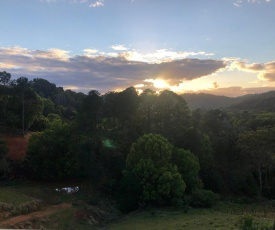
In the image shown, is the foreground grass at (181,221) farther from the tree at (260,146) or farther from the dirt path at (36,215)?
the tree at (260,146)

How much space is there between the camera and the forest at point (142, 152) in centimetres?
2950

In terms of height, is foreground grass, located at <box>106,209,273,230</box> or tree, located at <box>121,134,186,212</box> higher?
tree, located at <box>121,134,186,212</box>

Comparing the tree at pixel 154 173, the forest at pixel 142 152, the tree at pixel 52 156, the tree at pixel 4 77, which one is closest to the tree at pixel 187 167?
the forest at pixel 142 152

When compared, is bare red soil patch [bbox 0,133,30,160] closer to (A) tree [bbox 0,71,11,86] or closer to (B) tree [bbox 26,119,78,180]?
(B) tree [bbox 26,119,78,180]

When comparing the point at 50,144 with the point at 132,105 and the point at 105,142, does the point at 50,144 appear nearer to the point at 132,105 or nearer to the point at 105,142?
the point at 105,142

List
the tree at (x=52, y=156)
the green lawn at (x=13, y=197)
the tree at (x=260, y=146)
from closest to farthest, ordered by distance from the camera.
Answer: the green lawn at (x=13, y=197) < the tree at (x=260, y=146) < the tree at (x=52, y=156)

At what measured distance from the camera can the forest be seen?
29500mm

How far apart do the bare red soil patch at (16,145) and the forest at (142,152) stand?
184 centimetres

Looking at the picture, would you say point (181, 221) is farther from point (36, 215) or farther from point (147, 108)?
point (147, 108)

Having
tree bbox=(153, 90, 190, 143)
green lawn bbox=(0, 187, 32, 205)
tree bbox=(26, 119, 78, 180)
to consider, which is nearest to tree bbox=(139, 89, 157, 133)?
tree bbox=(153, 90, 190, 143)

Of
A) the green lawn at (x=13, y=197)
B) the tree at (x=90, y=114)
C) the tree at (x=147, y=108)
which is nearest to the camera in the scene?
the green lawn at (x=13, y=197)

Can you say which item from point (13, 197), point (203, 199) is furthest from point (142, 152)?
point (13, 197)

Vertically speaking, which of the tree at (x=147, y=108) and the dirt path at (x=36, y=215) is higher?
the tree at (x=147, y=108)

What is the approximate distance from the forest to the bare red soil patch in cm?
184
